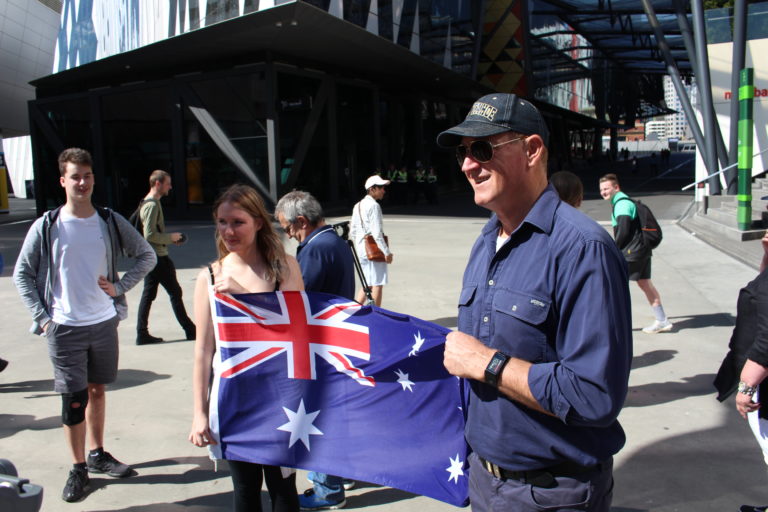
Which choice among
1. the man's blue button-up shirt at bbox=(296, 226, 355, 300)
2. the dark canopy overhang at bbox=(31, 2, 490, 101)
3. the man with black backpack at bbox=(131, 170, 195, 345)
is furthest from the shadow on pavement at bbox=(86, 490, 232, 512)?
the dark canopy overhang at bbox=(31, 2, 490, 101)

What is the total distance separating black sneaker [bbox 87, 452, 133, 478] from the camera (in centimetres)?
411

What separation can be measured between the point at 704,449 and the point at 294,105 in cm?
2160

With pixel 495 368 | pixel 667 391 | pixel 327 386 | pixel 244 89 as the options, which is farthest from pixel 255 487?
pixel 244 89

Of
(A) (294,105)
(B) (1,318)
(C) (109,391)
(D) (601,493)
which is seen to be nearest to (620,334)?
(D) (601,493)

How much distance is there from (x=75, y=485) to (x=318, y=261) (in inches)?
80.2

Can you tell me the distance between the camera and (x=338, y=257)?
391 cm

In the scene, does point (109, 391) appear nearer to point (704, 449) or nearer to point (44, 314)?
point (44, 314)

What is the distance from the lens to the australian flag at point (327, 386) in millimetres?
2967

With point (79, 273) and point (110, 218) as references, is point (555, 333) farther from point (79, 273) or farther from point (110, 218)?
point (110, 218)

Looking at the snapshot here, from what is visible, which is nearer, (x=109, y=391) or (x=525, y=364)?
(x=525, y=364)

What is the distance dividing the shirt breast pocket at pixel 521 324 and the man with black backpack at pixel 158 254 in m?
5.73

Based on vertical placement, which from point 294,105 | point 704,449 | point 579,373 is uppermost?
point 294,105

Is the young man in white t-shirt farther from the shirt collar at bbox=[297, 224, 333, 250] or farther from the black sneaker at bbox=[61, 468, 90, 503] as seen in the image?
the shirt collar at bbox=[297, 224, 333, 250]

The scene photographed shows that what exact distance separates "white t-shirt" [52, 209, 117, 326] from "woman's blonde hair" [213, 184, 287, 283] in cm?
126
